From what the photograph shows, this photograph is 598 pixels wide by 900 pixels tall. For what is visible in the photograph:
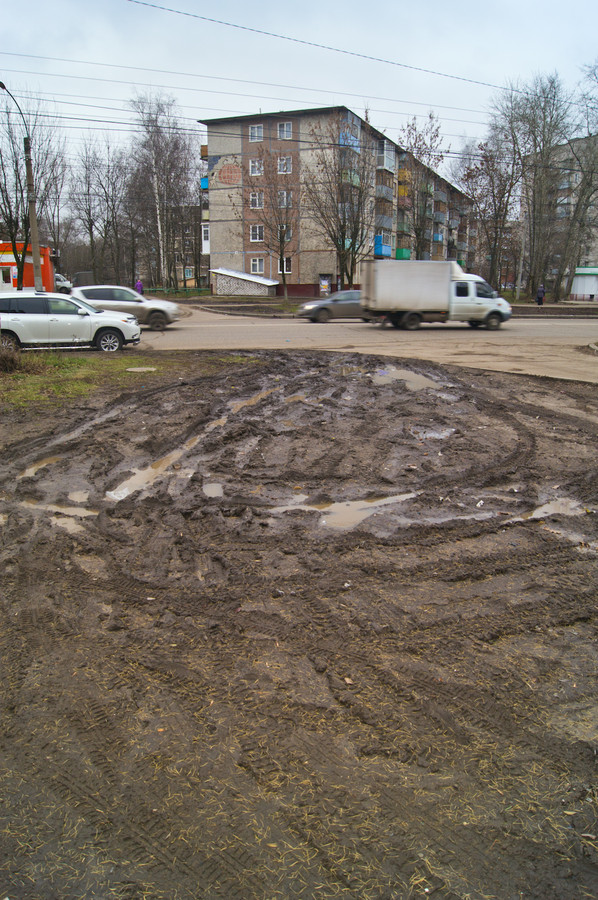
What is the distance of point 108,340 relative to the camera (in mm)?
18125

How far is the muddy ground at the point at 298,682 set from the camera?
2.25 m

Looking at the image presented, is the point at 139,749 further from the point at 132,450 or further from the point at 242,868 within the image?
the point at 132,450

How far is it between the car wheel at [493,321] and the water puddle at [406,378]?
1381 cm

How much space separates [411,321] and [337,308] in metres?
4.22

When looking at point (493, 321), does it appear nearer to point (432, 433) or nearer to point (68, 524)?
point (432, 433)

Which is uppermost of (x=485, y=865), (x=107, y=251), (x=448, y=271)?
(x=107, y=251)

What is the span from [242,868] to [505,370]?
14223 mm

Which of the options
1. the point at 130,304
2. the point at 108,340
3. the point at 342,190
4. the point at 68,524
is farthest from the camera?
the point at 342,190

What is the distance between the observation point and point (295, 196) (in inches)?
1905

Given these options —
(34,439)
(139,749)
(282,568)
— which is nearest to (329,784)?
(139,749)

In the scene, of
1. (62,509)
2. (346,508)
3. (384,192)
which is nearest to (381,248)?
(384,192)

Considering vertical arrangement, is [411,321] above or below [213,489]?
above

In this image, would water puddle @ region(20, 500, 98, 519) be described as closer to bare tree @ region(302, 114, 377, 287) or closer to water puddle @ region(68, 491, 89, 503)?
water puddle @ region(68, 491, 89, 503)

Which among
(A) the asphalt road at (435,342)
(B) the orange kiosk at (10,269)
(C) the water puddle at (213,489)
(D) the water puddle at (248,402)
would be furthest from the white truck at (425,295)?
(B) the orange kiosk at (10,269)
